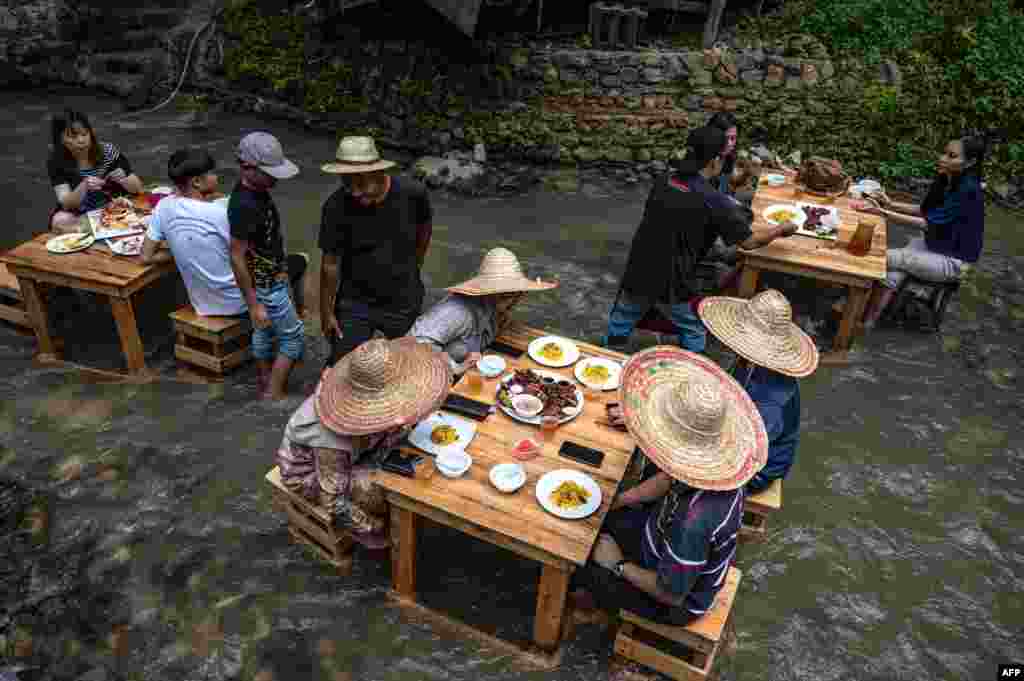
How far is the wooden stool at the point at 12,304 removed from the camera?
255 inches

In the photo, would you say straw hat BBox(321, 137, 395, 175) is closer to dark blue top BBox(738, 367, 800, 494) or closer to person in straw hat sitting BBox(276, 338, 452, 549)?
person in straw hat sitting BBox(276, 338, 452, 549)

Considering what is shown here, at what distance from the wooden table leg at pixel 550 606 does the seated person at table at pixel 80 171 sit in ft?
17.7

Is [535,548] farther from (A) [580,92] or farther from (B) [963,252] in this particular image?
(A) [580,92]

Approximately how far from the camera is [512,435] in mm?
4207

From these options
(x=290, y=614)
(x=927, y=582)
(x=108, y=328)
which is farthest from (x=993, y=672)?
(x=108, y=328)

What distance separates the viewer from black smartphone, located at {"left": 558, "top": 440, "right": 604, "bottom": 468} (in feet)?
13.3

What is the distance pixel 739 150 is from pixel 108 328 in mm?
8965

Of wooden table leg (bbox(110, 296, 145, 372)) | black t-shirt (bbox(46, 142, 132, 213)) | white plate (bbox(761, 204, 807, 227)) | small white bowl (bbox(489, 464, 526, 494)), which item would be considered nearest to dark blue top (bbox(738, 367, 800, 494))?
small white bowl (bbox(489, 464, 526, 494))

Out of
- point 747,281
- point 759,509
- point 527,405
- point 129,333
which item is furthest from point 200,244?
point 747,281

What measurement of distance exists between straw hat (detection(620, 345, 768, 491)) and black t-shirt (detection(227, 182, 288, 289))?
303 centimetres

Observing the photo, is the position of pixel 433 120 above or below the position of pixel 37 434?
above

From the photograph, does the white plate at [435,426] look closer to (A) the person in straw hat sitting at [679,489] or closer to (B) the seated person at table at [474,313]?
(B) the seated person at table at [474,313]

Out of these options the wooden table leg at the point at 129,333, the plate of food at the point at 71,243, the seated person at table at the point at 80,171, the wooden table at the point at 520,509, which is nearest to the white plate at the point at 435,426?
the wooden table at the point at 520,509

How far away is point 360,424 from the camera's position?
367 cm
